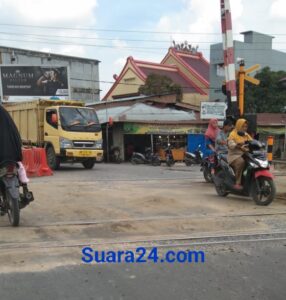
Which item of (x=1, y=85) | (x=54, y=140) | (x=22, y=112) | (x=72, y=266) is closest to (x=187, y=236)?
(x=72, y=266)

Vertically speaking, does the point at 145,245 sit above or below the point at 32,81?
below

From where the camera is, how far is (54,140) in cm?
1711

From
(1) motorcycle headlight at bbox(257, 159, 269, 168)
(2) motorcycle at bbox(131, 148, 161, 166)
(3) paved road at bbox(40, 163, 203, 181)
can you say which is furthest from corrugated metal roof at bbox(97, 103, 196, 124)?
(1) motorcycle headlight at bbox(257, 159, 269, 168)

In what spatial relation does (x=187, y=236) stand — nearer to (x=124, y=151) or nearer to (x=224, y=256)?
(x=224, y=256)

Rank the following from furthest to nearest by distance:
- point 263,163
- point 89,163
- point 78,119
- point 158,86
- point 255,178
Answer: point 158,86 < point 89,163 < point 78,119 < point 255,178 < point 263,163

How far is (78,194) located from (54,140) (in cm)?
779

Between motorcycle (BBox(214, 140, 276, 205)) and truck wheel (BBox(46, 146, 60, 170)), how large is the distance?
9286 mm

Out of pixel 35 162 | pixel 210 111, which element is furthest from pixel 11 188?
pixel 210 111

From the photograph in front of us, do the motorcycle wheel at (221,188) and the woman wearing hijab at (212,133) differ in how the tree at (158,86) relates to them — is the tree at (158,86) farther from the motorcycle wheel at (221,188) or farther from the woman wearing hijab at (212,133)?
the motorcycle wheel at (221,188)

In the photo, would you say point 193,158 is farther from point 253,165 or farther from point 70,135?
point 253,165

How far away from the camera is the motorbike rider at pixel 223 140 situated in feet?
32.8

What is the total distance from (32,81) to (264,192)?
23.7m

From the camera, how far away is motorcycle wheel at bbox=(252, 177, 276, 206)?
A: 8227 millimetres

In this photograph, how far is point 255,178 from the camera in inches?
337
